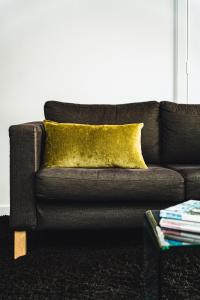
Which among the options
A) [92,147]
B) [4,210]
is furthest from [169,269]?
[4,210]

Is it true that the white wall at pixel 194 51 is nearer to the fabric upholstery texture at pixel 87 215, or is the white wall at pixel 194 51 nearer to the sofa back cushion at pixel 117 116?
the sofa back cushion at pixel 117 116

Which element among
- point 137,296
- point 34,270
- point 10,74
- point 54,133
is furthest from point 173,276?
point 10,74

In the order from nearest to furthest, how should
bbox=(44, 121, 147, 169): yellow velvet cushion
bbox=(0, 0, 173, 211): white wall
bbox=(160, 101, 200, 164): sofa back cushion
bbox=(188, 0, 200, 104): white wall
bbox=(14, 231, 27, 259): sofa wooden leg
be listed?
1. bbox=(14, 231, 27, 259): sofa wooden leg
2. bbox=(44, 121, 147, 169): yellow velvet cushion
3. bbox=(160, 101, 200, 164): sofa back cushion
4. bbox=(0, 0, 173, 211): white wall
5. bbox=(188, 0, 200, 104): white wall

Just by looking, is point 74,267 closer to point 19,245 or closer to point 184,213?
point 19,245

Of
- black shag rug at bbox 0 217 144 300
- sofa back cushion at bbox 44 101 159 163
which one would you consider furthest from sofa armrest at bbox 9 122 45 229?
sofa back cushion at bbox 44 101 159 163

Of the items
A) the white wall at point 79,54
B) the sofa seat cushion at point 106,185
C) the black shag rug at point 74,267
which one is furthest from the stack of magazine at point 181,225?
the white wall at point 79,54

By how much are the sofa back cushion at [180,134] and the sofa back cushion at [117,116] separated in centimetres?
7

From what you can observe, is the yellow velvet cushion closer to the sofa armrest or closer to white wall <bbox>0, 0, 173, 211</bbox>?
the sofa armrest

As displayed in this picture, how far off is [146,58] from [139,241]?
5.86 feet

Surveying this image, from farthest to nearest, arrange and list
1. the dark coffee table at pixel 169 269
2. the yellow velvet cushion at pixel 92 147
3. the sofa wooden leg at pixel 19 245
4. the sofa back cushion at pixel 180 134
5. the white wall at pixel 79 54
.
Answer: the white wall at pixel 79 54 < the sofa back cushion at pixel 180 134 < the yellow velvet cushion at pixel 92 147 < the sofa wooden leg at pixel 19 245 < the dark coffee table at pixel 169 269

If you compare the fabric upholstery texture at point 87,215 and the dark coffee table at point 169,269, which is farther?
the fabric upholstery texture at point 87,215

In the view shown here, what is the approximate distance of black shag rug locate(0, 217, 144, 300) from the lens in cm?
139

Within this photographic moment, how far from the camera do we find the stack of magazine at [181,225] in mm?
976

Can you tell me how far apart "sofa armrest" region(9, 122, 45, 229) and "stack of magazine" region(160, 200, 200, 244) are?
965 mm
